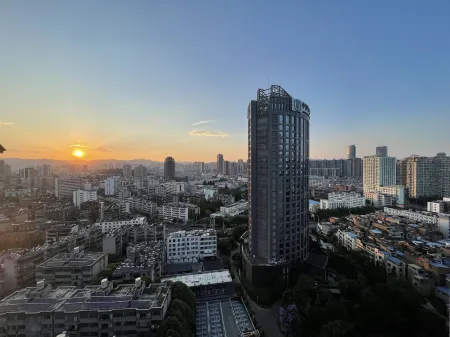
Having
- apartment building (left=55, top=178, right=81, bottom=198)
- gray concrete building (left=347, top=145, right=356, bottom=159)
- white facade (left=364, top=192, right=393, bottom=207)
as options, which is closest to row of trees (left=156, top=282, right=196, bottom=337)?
white facade (left=364, top=192, right=393, bottom=207)

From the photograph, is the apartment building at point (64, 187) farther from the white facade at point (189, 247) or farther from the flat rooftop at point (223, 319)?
the flat rooftop at point (223, 319)

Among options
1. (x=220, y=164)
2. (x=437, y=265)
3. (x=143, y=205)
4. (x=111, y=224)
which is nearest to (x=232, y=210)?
(x=143, y=205)

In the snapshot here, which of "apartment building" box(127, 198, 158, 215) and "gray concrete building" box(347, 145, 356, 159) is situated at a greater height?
"gray concrete building" box(347, 145, 356, 159)

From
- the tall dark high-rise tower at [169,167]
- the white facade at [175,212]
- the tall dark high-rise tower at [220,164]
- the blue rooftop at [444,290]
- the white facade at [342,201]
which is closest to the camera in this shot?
the blue rooftop at [444,290]

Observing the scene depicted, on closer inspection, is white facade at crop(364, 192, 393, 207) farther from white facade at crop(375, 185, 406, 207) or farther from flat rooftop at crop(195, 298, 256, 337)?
flat rooftop at crop(195, 298, 256, 337)

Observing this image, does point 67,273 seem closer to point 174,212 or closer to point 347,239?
point 174,212

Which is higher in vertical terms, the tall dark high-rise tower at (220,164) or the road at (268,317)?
the tall dark high-rise tower at (220,164)

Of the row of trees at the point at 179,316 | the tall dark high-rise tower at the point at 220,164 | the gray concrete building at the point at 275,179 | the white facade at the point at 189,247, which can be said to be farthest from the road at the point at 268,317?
the tall dark high-rise tower at the point at 220,164
